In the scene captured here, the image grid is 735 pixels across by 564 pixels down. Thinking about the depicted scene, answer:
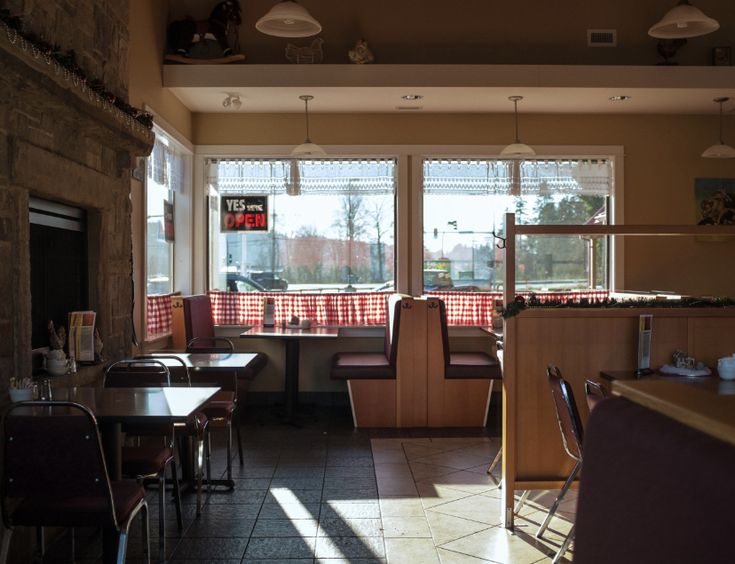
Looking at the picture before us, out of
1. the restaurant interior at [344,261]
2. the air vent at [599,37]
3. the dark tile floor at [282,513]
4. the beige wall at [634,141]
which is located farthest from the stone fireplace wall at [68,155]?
the air vent at [599,37]

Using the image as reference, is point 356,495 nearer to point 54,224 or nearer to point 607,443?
point 54,224

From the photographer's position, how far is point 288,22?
525cm

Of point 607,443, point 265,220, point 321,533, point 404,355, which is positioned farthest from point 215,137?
point 607,443

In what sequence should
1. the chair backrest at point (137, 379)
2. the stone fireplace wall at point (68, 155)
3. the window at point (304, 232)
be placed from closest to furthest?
the stone fireplace wall at point (68, 155) → the chair backrest at point (137, 379) → the window at point (304, 232)

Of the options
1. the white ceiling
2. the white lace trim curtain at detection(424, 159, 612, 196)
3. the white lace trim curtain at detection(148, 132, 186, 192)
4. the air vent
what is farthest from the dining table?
the air vent

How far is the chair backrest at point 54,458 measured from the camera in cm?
262

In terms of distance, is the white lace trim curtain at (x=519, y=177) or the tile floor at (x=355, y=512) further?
the white lace trim curtain at (x=519, y=177)

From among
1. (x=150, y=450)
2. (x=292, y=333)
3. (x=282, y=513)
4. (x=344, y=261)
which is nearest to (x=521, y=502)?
(x=282, y=513)

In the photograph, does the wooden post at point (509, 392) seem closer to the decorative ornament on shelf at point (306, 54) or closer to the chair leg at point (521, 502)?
the chair leg at point (521, 502)

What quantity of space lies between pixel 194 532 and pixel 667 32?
4.68m

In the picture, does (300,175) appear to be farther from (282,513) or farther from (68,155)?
(282,513)

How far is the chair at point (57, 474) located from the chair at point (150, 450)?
2.18ft

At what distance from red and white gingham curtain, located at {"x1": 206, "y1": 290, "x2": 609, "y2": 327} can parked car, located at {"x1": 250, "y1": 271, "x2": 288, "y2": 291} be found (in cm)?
11

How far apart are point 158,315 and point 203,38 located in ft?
8.24
